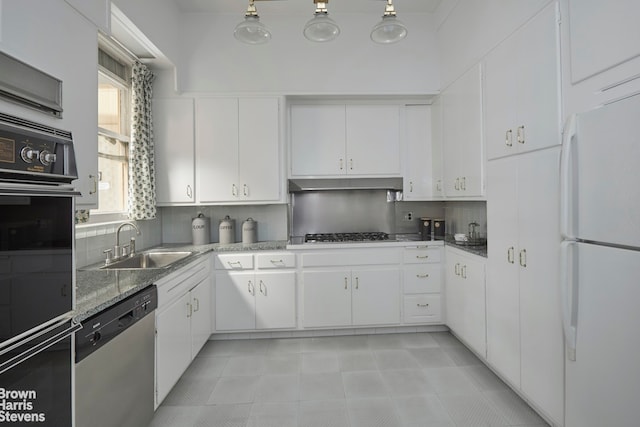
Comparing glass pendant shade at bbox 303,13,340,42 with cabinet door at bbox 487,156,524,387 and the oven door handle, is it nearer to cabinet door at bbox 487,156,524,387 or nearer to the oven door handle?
cabinet door at bbox 487,156,524,387

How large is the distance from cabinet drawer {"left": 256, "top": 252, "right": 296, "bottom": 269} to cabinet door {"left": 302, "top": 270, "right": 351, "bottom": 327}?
198mm

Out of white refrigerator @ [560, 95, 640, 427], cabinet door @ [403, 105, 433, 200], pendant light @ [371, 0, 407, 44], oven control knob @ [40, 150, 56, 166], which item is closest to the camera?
oven control knob @ [40, 150, 56, 166]

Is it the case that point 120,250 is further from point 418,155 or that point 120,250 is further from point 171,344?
point 418,155

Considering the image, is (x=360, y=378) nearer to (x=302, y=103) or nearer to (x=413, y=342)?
(x=413, y=342)

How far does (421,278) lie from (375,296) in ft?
1.64

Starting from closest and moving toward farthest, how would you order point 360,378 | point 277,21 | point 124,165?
1. point 360,378
2. point 124,165
3. point 277,21

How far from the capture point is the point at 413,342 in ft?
10.3

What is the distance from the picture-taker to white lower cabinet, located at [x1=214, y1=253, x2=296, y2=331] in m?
3.17

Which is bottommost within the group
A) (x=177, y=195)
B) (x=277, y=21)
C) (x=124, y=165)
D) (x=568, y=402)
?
(x=568, y=402)

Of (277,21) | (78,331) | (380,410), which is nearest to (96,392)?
(78,331)

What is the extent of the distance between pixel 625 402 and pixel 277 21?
12.1 ft

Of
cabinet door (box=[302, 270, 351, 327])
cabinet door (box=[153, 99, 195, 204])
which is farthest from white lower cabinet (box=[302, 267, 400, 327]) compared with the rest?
cabinet door (box=[153, 99, 195, 204])

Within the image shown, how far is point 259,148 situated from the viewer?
11.0ft

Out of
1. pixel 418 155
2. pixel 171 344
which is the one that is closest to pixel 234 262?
pixel 171 344
